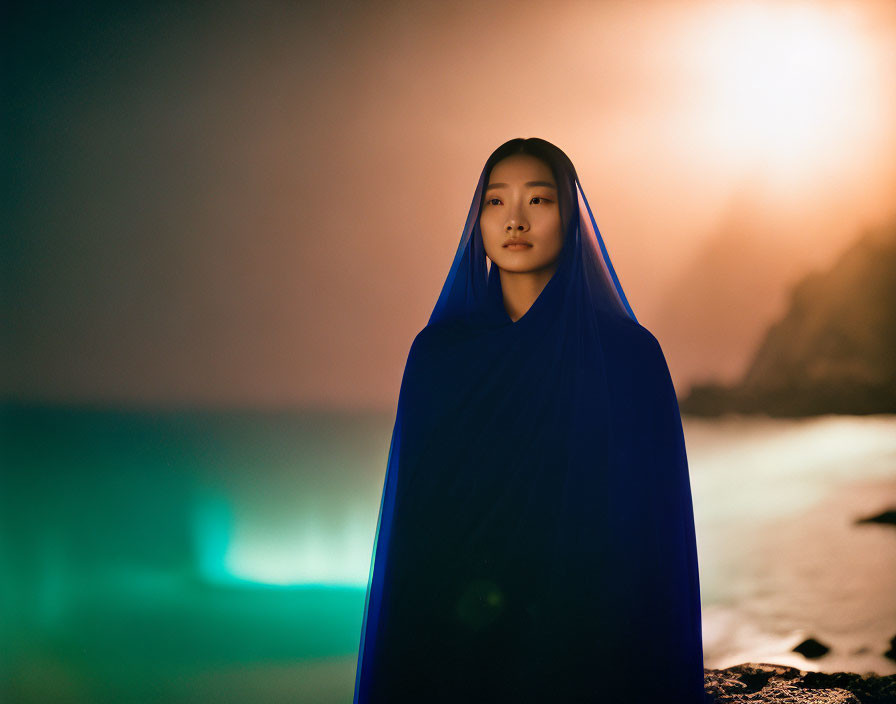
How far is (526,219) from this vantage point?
57.7 inches

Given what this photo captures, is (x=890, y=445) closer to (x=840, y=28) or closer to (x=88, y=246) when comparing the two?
(x=840, y=28)

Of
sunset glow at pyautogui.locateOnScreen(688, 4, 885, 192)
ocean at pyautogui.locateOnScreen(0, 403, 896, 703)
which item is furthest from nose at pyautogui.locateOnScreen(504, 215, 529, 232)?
sunset glow at pyautogui.locateOnScreen(688, 4, 885, 192)

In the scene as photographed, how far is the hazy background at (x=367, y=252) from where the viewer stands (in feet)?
6.59

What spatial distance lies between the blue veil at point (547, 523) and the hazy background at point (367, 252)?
0.60m

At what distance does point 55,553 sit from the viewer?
6.55 feet

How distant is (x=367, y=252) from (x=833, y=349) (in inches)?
53.5

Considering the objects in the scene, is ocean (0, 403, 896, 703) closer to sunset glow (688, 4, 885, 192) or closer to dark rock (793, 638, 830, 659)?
dark rock (793, 638, 830, 659)

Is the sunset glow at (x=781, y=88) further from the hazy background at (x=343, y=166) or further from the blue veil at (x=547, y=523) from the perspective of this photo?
the blue veil at (x=547, y=523)

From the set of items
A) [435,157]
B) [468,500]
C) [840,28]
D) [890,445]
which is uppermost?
[840,28]

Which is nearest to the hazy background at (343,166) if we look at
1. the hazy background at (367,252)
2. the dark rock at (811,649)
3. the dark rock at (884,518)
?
the hazy background at (367,252)

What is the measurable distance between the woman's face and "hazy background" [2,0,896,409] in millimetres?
583

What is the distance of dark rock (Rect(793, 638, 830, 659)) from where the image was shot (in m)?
2.01

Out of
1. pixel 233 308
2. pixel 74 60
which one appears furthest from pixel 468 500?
pixel 74 60

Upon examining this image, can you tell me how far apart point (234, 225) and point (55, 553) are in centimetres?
101
